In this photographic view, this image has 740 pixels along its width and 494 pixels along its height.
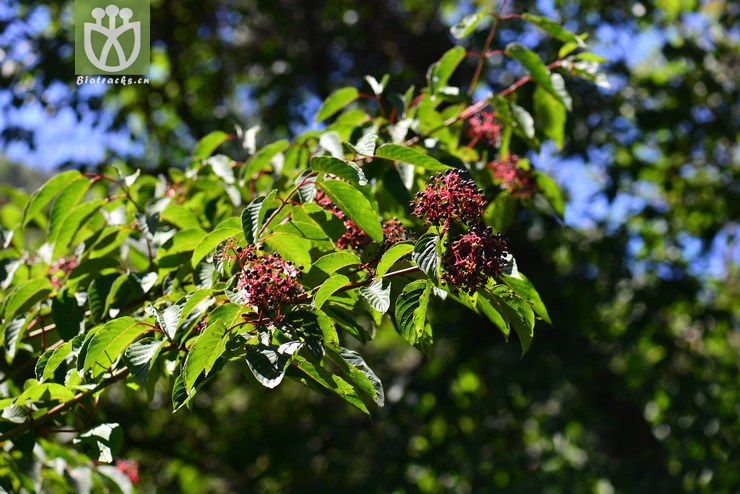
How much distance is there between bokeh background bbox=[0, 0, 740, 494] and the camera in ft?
11.6

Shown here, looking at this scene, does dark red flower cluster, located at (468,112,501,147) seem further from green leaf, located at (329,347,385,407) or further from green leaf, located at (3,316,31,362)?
green leaf, located at (3,316,31,362)

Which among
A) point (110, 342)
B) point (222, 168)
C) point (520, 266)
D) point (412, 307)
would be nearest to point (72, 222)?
point (222, 168)

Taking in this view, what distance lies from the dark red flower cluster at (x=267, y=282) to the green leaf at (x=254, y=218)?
1.1 inches

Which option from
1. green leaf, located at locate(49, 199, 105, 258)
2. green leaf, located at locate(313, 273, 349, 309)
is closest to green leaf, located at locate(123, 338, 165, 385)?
green leaf, located at locate(313, 273, 349, 309)

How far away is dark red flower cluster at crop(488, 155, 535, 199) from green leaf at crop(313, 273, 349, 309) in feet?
2.11

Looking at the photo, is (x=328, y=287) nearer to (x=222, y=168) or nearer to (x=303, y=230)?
(x=303, y=230)

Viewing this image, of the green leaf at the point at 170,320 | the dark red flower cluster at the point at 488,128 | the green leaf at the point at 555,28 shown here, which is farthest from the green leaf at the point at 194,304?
the green leaf at the point at 555,28

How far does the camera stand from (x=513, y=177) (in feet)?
5.73

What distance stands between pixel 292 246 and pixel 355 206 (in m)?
0.13

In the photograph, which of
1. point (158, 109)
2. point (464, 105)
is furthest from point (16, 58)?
point (464, 105)

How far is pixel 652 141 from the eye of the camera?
4598 mm

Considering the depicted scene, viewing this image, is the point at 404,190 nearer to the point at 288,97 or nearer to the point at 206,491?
the point at 288,97

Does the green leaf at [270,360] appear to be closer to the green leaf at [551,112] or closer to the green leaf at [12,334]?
the green leaf at [12,334]

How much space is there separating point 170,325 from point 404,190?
0.59 metres
